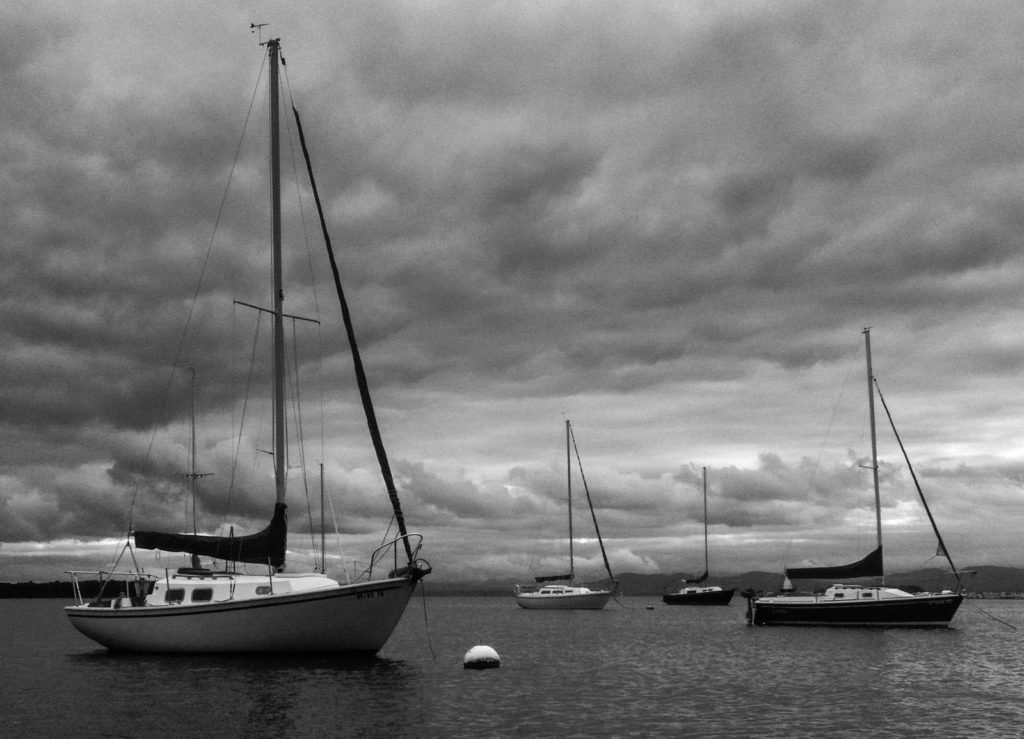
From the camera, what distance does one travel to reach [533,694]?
37.5 metres

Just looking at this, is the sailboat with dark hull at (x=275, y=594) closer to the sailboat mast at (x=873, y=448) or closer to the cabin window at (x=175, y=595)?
the cabin window at (x=175, y=595)

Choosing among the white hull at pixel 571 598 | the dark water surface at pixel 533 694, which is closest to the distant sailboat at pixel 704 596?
the white hull at pixel 571 598

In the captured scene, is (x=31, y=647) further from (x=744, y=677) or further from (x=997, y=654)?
(x=997, y=654)

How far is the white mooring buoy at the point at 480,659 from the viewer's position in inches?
1821

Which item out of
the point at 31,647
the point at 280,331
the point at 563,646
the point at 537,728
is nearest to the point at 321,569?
the point at 280,331

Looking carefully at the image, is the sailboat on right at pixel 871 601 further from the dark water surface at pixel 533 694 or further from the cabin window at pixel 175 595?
the cabin window at pixel 175 595

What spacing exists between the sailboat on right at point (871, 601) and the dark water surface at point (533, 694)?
919 cm

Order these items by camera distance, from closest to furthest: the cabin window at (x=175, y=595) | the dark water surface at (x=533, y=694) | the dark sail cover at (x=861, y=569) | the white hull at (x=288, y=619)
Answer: the dark water surface at (x=533, y=694) → the white hull at (x=288, y=619) → the cabin window at (x=175, y=595) → the dark sail cover at (x=861, y=569)

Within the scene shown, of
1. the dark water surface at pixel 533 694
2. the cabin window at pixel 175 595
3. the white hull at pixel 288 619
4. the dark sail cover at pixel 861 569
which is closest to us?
A: the dark water surface at pixel 533 694

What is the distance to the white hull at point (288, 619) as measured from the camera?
4072 centimetres

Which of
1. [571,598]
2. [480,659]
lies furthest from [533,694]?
[571,598]

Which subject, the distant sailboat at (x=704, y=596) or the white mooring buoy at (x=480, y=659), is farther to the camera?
the distant sailboat at (x=704, y=596)

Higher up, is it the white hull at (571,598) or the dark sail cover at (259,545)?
the dark sail cover at (259,545)

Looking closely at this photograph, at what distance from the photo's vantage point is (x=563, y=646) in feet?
217
